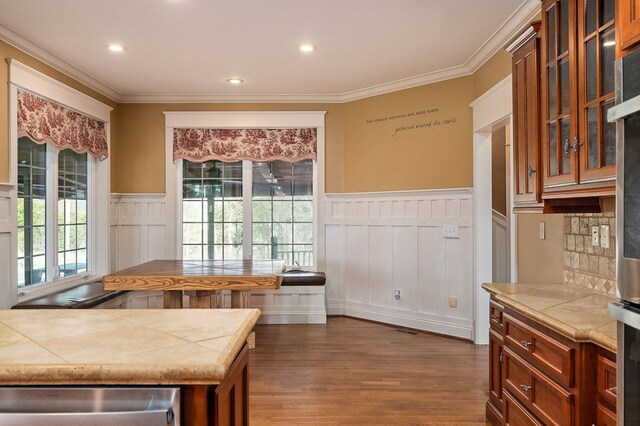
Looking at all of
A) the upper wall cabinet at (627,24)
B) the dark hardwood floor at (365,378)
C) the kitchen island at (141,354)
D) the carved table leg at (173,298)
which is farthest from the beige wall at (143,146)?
the upper wall cabinet at (627,24)

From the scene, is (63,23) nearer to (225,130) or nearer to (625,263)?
(225,130)

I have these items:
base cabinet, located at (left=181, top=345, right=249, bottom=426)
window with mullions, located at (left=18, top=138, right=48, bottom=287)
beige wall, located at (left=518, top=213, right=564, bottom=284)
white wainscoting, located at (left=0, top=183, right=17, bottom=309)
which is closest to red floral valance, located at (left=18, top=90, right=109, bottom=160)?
window with mullions, located at (left=18, top=138, right=48, bottom=287)

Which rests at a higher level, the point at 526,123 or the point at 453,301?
the point at 526,123

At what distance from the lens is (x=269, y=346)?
164 inches

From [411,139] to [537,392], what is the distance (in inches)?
128

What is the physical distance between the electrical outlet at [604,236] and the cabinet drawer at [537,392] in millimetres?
751

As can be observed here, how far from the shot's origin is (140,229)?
17.6 ft

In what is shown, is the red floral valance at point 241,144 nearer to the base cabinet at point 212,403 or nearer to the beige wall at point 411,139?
the beige wall at point 411,139

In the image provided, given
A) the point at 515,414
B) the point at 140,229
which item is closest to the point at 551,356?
the point at 515,414

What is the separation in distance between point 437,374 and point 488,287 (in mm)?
1153

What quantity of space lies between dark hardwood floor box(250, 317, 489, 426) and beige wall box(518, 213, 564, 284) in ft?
2.97

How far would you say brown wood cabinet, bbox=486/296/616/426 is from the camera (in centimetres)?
163

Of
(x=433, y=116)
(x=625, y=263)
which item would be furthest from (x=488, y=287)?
(x=433, y=116)

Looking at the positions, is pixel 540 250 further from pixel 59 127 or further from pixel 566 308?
pixel 59 127
